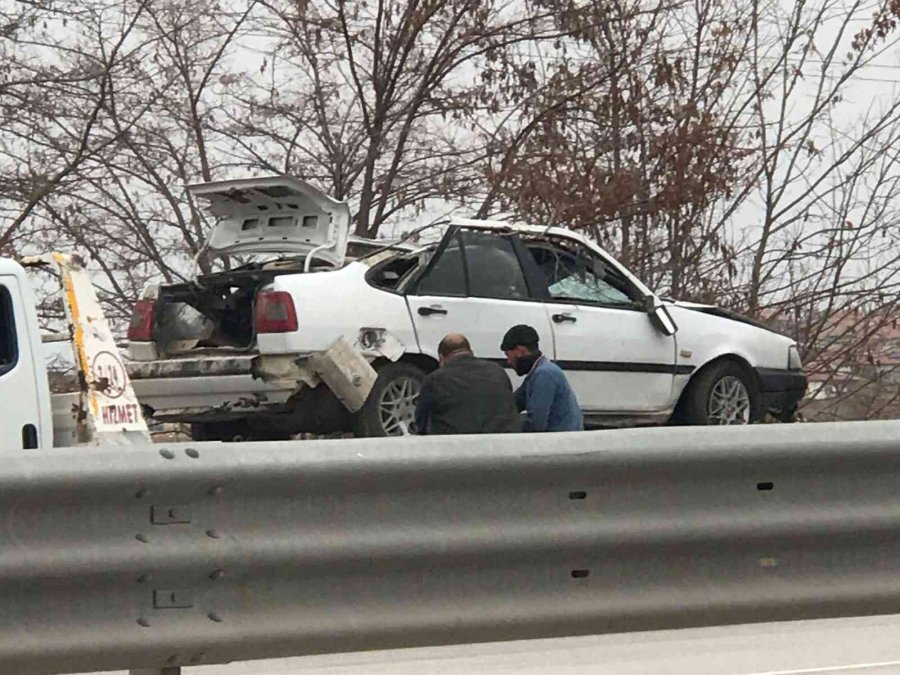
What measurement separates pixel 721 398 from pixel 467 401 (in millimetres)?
3874

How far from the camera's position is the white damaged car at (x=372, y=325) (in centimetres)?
887

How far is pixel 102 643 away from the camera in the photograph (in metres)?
3.38

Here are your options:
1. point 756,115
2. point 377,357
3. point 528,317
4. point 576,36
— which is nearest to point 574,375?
point 528,317

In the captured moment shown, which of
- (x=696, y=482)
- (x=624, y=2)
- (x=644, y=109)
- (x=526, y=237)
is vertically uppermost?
(x=624, y=2)

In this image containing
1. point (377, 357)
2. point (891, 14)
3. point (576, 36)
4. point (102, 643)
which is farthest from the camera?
point (891, 14)

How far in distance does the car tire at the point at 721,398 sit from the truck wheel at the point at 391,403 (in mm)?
2574

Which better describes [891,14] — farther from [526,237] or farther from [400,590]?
[400,590]

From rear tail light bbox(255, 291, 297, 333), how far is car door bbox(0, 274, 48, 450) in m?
2.13

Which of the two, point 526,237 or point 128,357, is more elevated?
point 526,237

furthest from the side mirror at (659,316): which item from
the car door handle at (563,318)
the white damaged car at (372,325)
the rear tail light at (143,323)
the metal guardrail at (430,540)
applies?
the metal guardrail at (430,540)

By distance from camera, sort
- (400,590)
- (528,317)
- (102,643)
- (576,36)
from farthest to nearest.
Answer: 1. (576,36)
2. (528,317)
3. (400,590)
4. (102,643)

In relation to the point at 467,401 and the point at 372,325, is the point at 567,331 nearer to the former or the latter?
the point at 372,325

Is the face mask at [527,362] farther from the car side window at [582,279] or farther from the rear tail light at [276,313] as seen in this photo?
the car side window at [582,279]

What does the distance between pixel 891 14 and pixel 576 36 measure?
414cm
